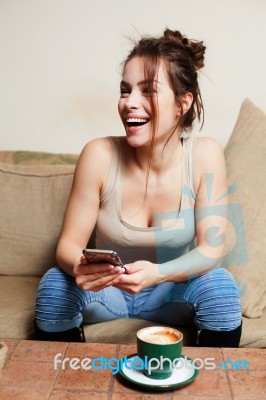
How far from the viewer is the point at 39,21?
6.90ft

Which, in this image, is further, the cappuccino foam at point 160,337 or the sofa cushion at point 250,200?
the sofa cushion at point 250,200

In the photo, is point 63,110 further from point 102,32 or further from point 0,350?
point 0,350

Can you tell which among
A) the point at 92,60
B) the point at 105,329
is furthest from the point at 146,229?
the point at 92,60

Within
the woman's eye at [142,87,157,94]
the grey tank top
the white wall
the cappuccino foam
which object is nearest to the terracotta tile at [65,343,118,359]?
the cappuccino foam

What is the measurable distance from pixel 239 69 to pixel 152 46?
2.28 ft

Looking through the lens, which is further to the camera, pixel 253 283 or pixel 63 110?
pixel 63 110

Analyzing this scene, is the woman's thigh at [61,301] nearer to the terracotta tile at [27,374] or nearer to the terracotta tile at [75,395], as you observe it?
the terracotta tile at [27,374]

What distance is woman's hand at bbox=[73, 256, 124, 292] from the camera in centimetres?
119

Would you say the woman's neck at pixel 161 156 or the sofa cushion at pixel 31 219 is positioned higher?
the woman's neck at pixel 161 156

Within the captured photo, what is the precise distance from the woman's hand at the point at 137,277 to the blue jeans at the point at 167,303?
0.11 metres

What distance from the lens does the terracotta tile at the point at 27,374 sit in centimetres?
100

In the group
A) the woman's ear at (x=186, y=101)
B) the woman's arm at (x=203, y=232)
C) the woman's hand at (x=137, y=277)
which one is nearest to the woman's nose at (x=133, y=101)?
the woman's ear at (x=186, y=101)

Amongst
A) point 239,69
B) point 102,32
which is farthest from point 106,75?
point 239,69

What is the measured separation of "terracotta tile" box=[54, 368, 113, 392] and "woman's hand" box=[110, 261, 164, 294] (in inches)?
10.3
